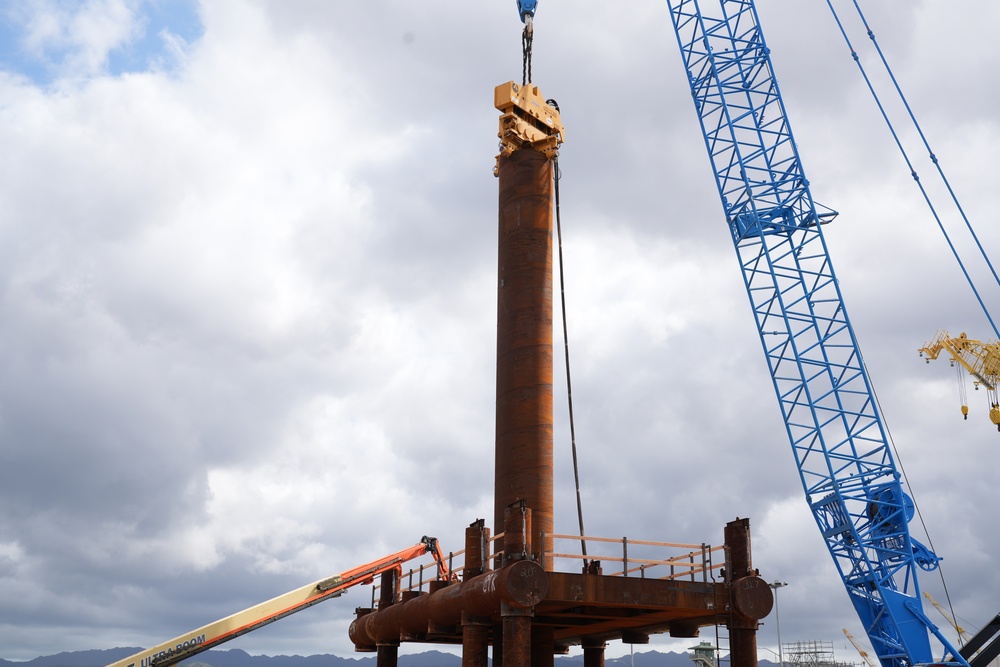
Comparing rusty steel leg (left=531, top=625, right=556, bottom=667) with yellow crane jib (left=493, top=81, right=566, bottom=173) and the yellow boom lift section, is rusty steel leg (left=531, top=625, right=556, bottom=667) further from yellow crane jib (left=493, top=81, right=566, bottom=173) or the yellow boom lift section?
yellow crane jib (left=493, top=81, right=566, bottom=173)

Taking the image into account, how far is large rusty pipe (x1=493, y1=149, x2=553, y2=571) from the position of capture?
3712 cm

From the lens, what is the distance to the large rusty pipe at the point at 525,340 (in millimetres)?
37125

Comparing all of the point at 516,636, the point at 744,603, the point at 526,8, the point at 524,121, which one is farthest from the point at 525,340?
the point at 526,8

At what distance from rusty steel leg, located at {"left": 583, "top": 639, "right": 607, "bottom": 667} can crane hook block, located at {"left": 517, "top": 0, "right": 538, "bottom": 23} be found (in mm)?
27870

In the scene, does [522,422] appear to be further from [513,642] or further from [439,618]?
[513,642]

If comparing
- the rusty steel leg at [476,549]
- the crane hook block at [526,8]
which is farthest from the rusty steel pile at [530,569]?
the crane hook block at [526,8]

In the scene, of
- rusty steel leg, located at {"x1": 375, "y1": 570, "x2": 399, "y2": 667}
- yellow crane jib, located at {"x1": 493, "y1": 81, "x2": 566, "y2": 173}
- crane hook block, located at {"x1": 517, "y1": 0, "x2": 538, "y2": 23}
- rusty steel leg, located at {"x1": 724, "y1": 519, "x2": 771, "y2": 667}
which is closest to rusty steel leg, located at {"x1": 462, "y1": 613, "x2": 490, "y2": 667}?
rusty steel leg, located at {"x1": 724, "y1": 519, "x2": 771, "y2": 667}

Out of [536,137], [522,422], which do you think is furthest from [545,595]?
[536,137]

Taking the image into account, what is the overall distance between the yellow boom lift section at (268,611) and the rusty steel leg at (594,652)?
266 inches

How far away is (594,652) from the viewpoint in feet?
138

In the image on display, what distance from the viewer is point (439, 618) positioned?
34.1 m

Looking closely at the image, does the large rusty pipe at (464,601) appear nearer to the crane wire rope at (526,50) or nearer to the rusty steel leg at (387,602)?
the rusty steel leg at (387,602)

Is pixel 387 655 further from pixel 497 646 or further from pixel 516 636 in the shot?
pixel 516 636

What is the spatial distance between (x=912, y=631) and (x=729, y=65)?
115ft
